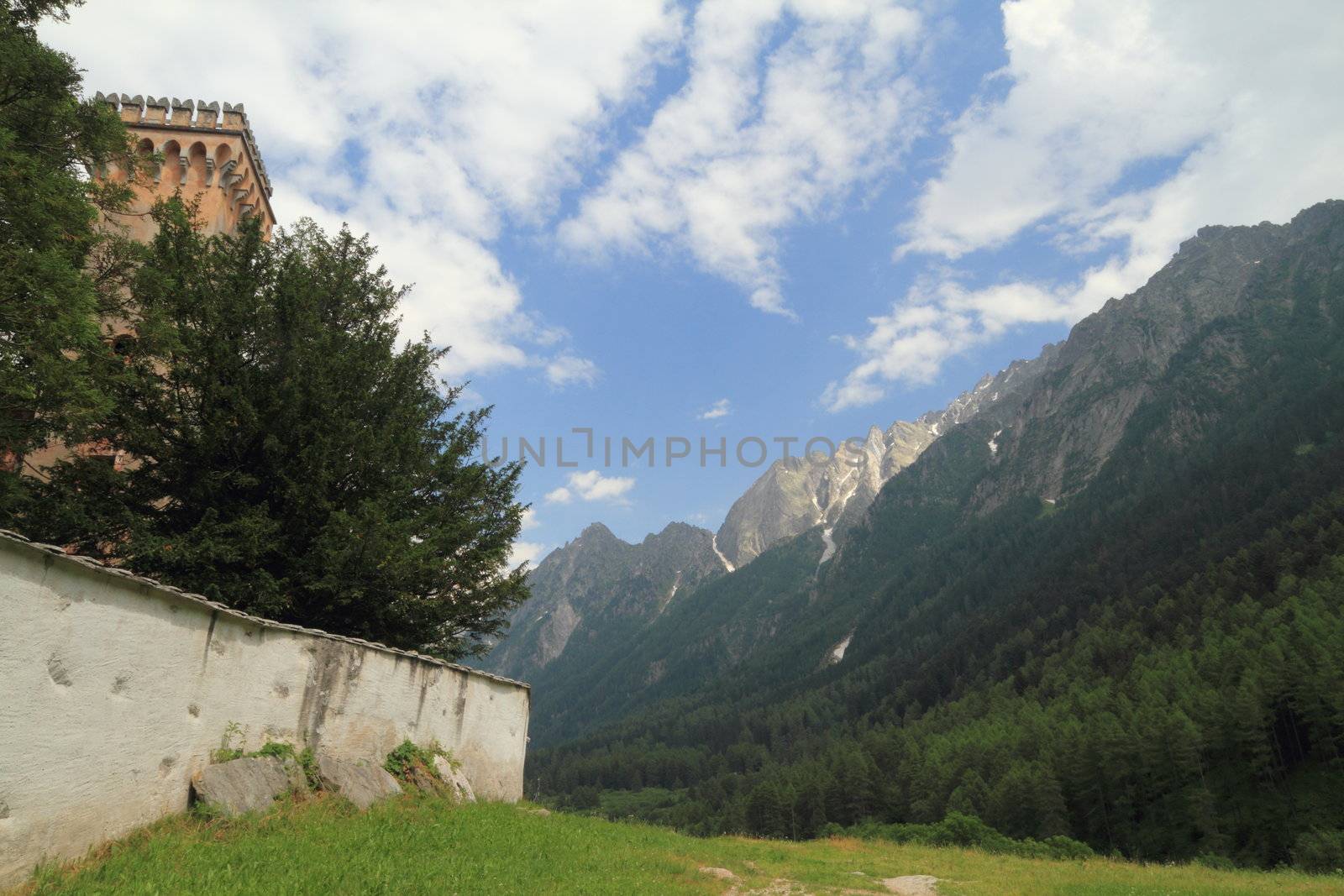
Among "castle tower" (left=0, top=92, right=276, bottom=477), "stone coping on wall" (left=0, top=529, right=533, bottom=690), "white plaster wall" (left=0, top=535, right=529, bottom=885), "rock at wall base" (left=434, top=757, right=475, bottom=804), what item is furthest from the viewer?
"castle tower" (left=0, top=92, right=276, bottom=477)

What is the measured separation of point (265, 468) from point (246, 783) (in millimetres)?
10603

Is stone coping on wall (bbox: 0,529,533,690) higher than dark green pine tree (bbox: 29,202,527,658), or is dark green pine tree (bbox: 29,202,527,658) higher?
dark green pine tree (bbox: 29,202,527,658)

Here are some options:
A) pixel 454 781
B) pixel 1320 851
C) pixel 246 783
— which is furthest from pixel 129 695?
pixel 1320 851

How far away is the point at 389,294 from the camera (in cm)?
2625

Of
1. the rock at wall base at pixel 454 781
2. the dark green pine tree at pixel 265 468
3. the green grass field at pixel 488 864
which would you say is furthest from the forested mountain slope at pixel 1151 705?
the dark green pine tree at pixel 265 468

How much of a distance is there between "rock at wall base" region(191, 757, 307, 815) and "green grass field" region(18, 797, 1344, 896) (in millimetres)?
352

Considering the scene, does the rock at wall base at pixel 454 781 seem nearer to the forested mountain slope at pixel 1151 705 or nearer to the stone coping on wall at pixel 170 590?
the stone coping on wall at pixel 170 590

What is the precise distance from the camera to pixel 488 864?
11.4 m

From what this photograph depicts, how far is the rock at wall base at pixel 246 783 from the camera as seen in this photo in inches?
443

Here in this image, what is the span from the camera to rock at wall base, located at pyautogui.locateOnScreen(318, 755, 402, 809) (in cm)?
1349

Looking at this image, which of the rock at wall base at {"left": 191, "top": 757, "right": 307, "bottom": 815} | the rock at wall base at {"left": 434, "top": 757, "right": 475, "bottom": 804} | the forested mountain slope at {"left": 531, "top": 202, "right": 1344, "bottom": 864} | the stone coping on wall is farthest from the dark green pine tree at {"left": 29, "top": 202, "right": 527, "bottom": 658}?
the forested mountain slope at {"left": 531, "top": 202, "right": 1344, "bottom": 864}

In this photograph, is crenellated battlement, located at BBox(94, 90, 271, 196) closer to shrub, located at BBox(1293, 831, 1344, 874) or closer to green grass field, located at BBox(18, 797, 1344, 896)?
green grass field, located at BBox(18, 797, 1344, 896)

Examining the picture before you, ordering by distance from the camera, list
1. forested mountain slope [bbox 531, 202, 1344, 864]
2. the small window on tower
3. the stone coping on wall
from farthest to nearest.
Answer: forested mountain slope [bbox 531, 202, 1344, 864], the small window on tower, the stone coping on wall

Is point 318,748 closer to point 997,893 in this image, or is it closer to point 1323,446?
point 997,893
